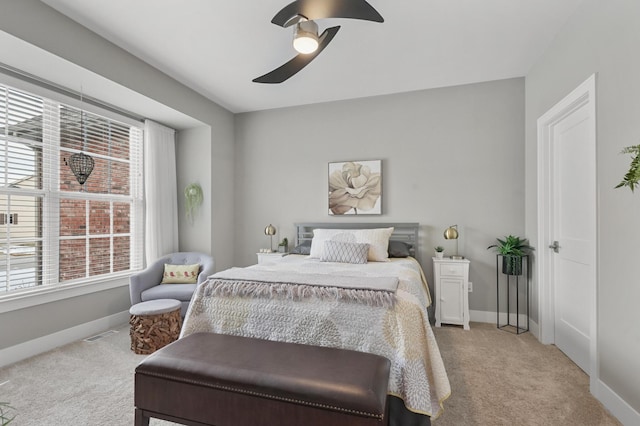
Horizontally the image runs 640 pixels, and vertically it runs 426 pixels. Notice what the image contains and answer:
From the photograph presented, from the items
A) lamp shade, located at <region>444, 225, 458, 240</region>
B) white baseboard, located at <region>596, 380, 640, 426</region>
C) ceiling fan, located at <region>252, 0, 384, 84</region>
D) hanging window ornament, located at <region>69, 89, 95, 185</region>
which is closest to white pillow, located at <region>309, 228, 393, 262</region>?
lamp shade, located at <region>444, 225, 458, 240</region>

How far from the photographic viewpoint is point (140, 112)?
3.79 m

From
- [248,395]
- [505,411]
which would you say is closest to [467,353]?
[505,411]

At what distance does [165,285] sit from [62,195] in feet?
4.45

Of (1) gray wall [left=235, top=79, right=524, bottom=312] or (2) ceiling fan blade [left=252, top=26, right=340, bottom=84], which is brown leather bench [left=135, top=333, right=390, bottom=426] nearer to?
(2) ceiling fan blade [left=252, top=26, right=340, bottom=84]

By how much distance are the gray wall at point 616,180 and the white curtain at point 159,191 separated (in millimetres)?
4353

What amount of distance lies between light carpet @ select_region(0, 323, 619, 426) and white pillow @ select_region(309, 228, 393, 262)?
105 centimetres

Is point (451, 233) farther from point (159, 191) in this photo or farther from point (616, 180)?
point (159, 191)

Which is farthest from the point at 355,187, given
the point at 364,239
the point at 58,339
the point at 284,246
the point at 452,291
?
the point at 58,339

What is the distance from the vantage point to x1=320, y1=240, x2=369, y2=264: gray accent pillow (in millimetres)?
3227

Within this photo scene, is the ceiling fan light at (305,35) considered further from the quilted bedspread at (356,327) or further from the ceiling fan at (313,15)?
the quilted bedspread at (356,327)

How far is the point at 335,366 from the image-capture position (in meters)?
1.53

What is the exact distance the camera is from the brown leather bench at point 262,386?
1.34m

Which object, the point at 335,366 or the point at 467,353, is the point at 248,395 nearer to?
the point at 335,366

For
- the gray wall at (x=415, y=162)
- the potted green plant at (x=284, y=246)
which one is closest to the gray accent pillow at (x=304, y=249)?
the potted green plant at (x=284, y=246)
